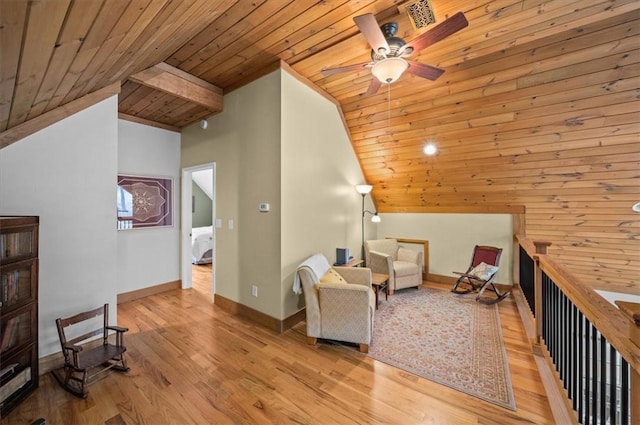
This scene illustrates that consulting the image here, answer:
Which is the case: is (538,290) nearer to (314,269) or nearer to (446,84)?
A: (314,269)

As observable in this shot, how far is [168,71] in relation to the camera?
2850 millimetres

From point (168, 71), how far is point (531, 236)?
5.48 metres

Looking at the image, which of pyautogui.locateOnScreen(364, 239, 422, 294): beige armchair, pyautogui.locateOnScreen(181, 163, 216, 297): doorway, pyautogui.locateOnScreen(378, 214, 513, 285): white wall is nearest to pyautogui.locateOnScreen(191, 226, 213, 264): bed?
pyautogui.locateOnScreen(181, 163, 216, 297): doorway

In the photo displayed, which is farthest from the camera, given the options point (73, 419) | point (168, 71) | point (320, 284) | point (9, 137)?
point (168, 71)

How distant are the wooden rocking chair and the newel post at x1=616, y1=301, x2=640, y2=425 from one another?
9.75 ft

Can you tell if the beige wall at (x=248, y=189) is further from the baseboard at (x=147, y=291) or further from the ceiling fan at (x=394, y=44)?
the baseboard at (x=147, y=291)

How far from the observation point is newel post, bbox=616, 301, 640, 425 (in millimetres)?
888

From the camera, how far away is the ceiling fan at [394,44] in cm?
171

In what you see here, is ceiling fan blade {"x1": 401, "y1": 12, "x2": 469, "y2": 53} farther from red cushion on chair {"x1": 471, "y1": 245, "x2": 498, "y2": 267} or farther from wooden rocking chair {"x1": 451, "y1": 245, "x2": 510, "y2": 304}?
red cushion on chair {"x1": 471, "y1": 245, "x2": 498, "y2": 267}

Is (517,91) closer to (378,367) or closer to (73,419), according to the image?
(378,367)

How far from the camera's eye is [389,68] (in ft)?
6.60

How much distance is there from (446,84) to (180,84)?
317 cm

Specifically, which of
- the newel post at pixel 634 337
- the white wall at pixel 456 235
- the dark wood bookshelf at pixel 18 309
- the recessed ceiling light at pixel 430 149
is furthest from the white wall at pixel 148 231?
the newel post at pixel 634 337

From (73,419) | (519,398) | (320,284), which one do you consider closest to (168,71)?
(320,284)
